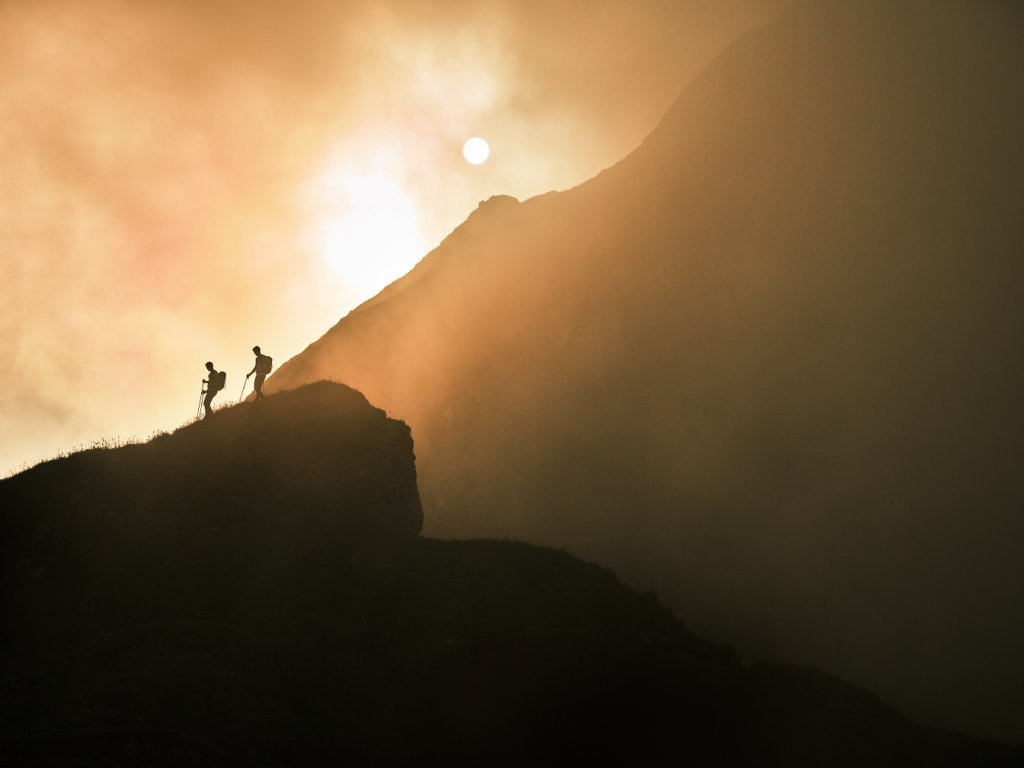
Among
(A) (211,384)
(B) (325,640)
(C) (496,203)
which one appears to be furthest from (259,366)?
(C) (496,203)

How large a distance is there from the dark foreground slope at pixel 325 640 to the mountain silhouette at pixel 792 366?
5665 cm

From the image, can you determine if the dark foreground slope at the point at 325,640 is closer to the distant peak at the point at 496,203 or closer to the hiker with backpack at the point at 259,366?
the hiker with backpack at the point at 259,366

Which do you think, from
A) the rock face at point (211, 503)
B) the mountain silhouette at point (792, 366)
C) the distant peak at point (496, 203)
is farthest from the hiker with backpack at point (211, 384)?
the distant peak at point (496, 203)

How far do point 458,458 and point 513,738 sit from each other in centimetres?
8806

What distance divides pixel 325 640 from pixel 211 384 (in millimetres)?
17753

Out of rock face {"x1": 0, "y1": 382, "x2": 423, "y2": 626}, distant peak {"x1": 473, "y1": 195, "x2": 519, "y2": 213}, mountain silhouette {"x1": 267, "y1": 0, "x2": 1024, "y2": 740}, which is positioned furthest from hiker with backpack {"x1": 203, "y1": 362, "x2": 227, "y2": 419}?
distant peak {"x1": 473, "y1": 195, "x2": 519, "y2": 213}

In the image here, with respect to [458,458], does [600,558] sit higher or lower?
lower

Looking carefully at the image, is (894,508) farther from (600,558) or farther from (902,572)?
(600,558)

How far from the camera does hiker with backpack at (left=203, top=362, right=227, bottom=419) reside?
40219 mm

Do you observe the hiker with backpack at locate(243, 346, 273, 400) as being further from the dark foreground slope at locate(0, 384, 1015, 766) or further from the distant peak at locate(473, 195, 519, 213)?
the distant peak at locate(473, 195, 519, 213)

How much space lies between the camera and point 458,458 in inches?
4348

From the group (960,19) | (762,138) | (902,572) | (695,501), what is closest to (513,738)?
(902,572)

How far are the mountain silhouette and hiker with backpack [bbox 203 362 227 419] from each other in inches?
2395

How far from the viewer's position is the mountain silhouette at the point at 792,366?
82.2m
